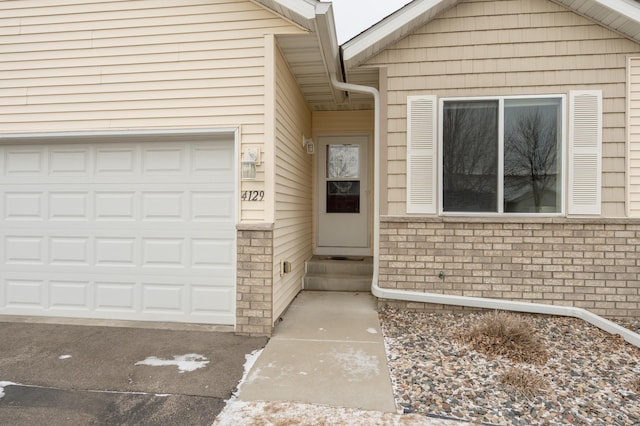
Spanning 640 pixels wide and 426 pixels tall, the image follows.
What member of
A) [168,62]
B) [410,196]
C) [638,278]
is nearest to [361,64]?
[410,196]

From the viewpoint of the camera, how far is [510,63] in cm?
445

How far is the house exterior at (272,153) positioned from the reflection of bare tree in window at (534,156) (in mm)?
24

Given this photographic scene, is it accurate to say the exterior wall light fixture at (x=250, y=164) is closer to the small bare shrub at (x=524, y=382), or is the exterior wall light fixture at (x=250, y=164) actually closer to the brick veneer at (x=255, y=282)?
the brick veneer at (x=255, y=282)

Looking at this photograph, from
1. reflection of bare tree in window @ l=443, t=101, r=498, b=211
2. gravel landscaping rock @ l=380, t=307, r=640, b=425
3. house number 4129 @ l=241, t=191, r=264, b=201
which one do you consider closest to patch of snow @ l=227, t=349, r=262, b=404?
gravel landscaping rock @ l=380, t=307, r=640, b=425

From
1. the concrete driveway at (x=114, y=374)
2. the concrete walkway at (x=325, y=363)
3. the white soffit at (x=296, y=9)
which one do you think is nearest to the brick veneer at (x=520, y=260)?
the concrete walkway at (x=325, y=363)

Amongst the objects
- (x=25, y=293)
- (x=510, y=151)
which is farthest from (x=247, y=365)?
(x=510, y=151)

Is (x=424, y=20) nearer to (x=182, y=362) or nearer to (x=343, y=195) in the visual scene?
(x=343, y=195)

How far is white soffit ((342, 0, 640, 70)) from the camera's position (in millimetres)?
4027

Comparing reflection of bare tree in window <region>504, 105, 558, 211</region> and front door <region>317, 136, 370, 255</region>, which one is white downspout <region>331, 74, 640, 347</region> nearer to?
reflection of bare tree in window <region>504, 105, 558, 211</region>

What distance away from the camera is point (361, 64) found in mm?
4668

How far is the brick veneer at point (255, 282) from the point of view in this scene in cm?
382

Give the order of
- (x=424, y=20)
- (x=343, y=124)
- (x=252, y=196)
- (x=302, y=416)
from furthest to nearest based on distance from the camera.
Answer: (x=343, y=124) < (x=424, y=20) < (x=252, y=196) < (x=302, y=416)

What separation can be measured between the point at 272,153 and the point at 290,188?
1.10 metres

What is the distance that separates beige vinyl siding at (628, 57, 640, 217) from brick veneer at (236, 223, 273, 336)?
14.1 feet
